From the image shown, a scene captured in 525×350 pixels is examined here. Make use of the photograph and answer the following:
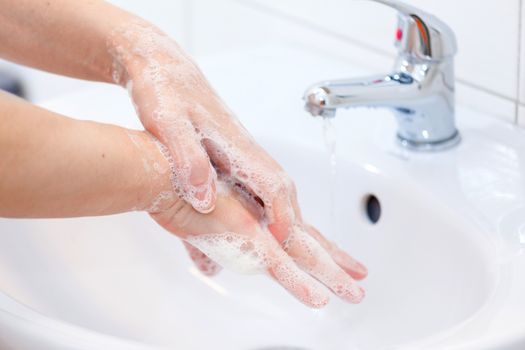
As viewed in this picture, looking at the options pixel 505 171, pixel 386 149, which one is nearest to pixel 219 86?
pixel 386 149

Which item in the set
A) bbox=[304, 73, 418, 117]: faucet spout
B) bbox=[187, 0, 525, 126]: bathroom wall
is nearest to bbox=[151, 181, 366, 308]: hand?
bbox=[304, 73, 418, 117]: faucet spout

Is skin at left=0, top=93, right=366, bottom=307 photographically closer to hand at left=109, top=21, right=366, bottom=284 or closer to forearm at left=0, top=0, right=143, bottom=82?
hand at left=109, top=21, right=366, bottom=284

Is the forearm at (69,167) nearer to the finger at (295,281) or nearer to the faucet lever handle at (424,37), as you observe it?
the finger at (295,281)

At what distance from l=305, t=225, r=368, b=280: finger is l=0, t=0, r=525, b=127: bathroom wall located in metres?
0.20

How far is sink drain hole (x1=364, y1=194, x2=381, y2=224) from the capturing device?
0.76m

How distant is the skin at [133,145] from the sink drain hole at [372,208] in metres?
0.09

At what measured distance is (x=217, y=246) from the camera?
0.61 metres

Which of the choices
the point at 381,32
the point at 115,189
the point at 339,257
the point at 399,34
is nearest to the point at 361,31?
the point at 381,32

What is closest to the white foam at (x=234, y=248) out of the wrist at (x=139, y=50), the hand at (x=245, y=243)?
the hand at (x=245, y=243)

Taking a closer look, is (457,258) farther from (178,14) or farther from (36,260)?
(178,14)

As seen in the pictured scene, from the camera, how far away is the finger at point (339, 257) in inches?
26.2

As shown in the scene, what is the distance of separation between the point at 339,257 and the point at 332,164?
0.34 ft

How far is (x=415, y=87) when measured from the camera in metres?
0.72

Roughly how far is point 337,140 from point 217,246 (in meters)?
0.21
